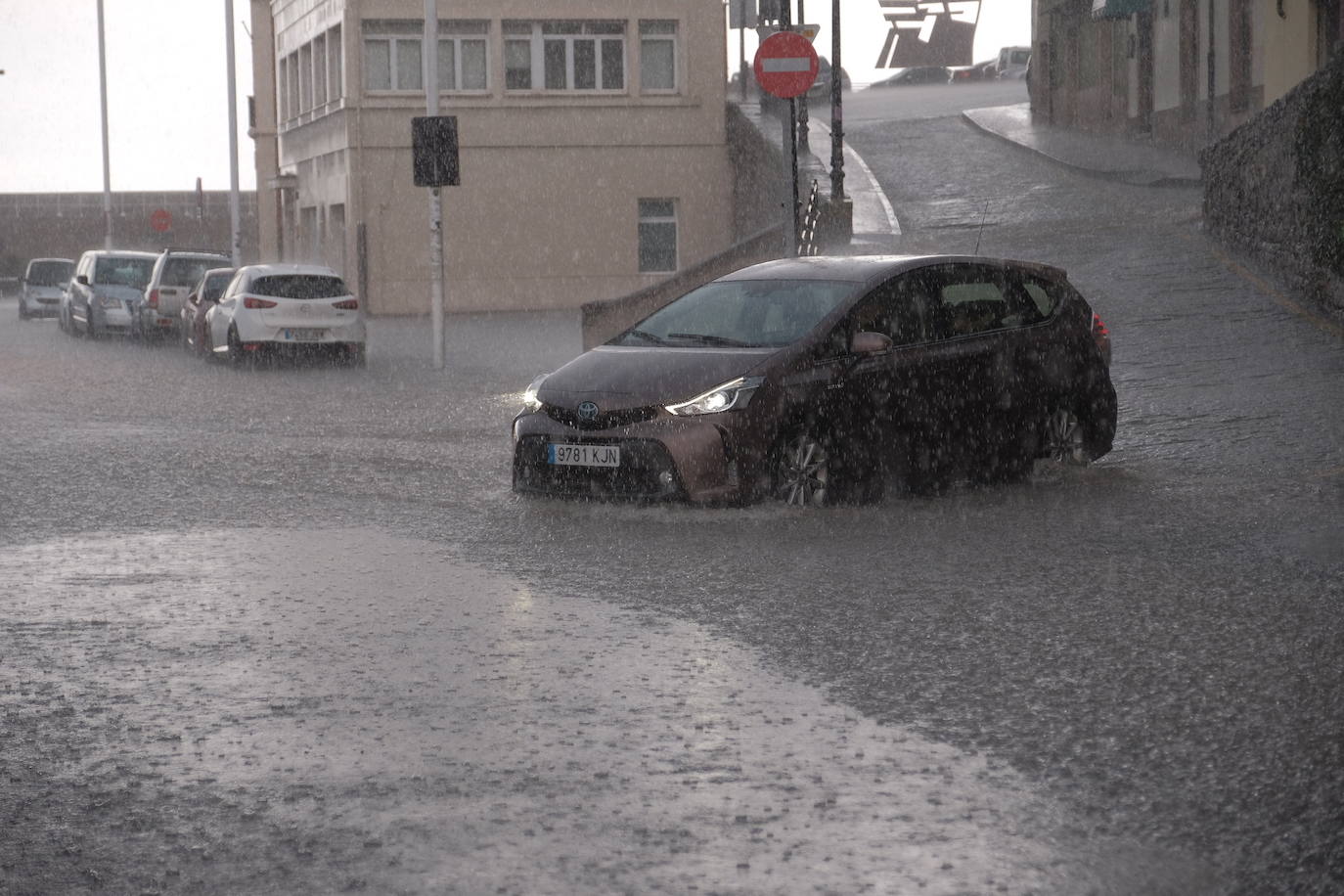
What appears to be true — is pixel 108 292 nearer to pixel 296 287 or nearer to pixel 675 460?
pixel 296 287

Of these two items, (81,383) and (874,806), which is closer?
(874,806)

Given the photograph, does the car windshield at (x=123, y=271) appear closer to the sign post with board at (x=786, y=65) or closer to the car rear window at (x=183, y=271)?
the car rear window at (x=183, y=271)

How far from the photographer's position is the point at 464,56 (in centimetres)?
4597

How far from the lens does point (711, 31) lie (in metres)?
46.1

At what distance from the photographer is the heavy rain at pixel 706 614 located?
16.6ft

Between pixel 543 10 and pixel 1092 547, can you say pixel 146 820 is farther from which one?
pixel 543 10

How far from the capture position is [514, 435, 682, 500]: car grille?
36.1 ft

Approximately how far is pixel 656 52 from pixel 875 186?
41.7 feet

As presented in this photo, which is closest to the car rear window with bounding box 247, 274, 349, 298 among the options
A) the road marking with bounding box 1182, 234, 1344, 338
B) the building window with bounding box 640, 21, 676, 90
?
the road marking with bounding box 1182, 234, 1344, 338

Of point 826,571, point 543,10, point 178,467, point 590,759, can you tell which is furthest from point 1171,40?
point 590,759

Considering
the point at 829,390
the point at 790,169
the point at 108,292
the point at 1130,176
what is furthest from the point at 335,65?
the point at 829,390

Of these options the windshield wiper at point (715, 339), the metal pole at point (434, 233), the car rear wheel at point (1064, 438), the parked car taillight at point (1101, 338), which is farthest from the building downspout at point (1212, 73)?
the windshield wiper at point (715, 339)

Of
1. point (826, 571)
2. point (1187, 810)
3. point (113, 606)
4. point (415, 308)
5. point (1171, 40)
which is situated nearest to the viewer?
point (1187, 810)

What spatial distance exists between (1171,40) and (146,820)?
37232 mm
